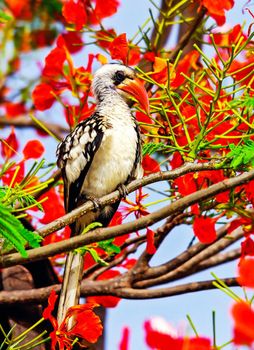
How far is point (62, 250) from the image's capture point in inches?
103

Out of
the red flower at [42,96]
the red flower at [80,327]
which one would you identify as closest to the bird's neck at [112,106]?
the red flower at [42,96]

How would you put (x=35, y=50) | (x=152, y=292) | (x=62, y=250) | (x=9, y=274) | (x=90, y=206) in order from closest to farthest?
(x=62, y=250), (x=90, y=206), (x=152, y=292), (x=9, y=274), (x=35, y=50)

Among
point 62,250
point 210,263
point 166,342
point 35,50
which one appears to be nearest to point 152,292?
point 210,263

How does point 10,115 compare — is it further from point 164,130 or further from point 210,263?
point 164,130

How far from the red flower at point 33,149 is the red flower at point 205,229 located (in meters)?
0.80

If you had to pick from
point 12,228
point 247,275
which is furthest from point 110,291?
point 247,275

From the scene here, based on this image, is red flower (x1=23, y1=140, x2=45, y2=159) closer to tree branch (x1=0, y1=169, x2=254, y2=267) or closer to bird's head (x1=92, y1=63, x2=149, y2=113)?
bird's head (x1=92, y1=63, x2=149, y2=113)

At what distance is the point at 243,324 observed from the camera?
1.56m

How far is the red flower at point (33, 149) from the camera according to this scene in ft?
12.3

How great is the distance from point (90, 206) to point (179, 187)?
0.37 metres


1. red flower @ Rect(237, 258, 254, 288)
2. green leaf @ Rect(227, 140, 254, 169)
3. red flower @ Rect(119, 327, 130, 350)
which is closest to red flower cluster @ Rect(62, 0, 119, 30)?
green leaf @ Rect(227, 140, 254, 169)

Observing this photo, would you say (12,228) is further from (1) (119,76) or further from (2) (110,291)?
(1) (119,76)

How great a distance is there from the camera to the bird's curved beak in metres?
3.46

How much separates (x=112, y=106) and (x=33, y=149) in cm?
62
